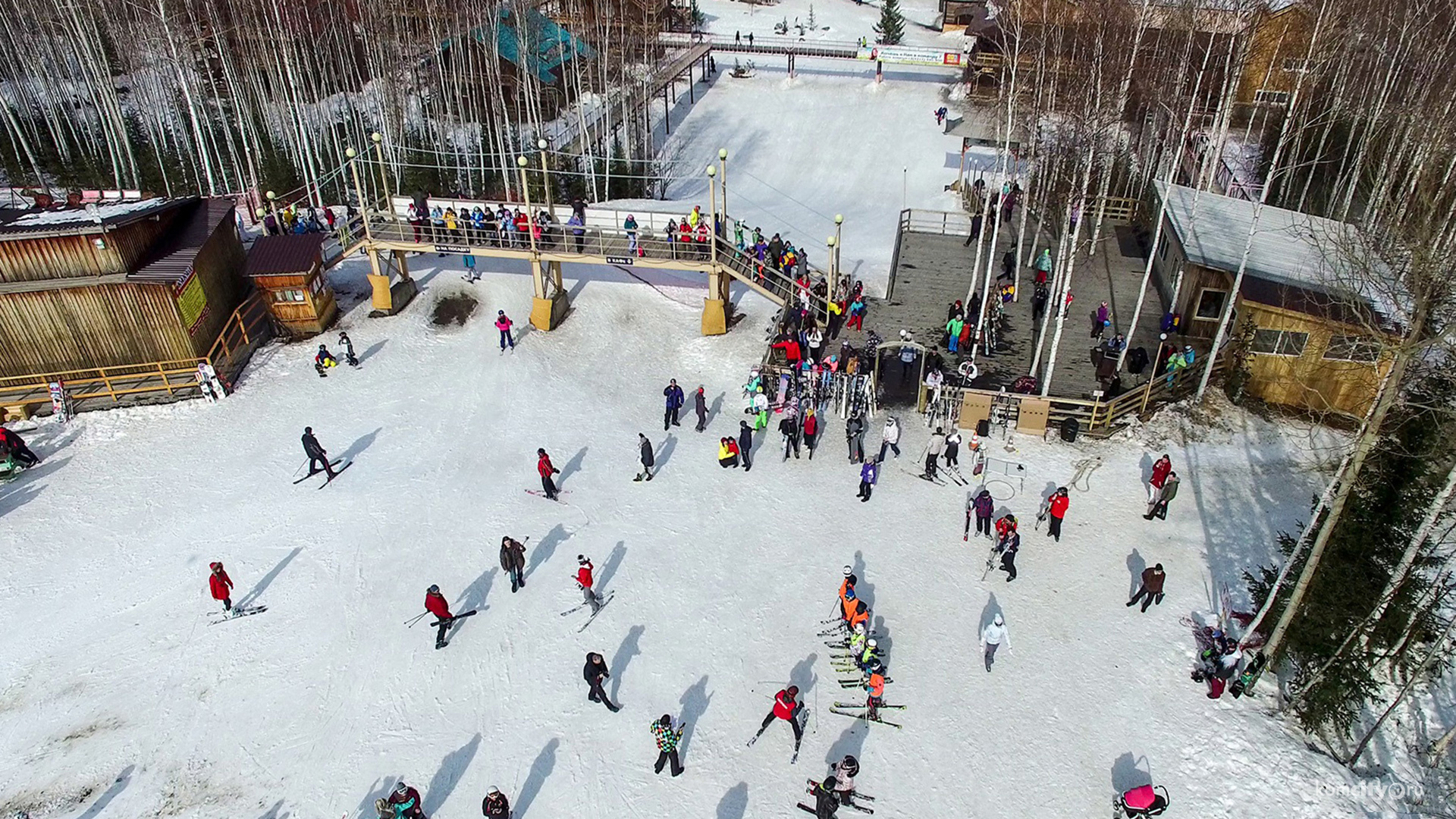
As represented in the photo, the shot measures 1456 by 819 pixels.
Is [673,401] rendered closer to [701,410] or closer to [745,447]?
[701,410]

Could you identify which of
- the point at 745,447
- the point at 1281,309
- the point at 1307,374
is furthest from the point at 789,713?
the point at 1307,374

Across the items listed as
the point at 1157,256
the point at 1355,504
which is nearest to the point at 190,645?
the point at 1355,504

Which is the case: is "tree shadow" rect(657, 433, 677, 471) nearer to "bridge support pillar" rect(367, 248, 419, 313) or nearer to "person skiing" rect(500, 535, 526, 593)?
"person skiing" rect(500, 535, 526, 593)

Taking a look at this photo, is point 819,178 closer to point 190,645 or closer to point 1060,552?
point 1060,552

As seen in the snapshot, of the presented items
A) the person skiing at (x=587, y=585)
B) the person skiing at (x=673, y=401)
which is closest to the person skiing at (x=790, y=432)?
the person skiing at (x=673, y=401)

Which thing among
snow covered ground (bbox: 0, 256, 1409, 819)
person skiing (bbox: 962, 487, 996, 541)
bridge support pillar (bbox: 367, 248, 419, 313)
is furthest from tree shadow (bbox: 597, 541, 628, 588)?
bridge support pillar (bbox: 367, 248, 419, 313)

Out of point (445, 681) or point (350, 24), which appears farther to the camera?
point (350, 24)
